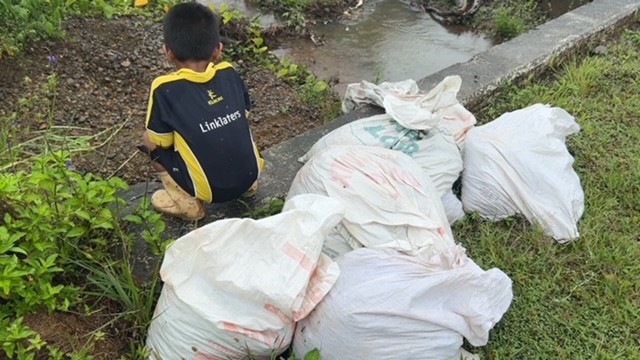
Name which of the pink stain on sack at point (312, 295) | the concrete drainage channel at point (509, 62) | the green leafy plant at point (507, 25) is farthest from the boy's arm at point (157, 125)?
the green leafy plant at point (507, 25)

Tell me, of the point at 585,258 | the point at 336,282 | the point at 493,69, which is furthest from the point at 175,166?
the point at 493,69

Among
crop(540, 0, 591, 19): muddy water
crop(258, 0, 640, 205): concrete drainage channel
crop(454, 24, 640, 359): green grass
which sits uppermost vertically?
crop(258, 0, 640, 205): concrete drainage channel

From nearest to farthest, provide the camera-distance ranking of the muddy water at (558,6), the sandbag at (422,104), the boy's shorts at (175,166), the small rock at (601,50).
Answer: the boy's shorts at (175,166) → the sandbag at (422,104) → the small rock at (601,50) → the muddy water at (558,6)

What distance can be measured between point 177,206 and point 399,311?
3.46 feet

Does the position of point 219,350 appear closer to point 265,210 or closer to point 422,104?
point 265,210

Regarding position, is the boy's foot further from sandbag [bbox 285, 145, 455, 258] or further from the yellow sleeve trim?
sandbag [bbox 285, 145, 455, 258]

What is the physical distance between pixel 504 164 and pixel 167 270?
1.62 metres

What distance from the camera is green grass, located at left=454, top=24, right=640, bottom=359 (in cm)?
214

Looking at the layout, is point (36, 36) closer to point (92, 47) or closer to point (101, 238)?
point (92, 47)

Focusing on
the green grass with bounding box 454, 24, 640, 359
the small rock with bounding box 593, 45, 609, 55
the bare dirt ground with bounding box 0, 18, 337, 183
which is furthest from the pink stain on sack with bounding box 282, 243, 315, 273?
the small rock with bounding box 593, 45, 609, 55

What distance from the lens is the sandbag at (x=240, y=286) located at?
180 centimetres

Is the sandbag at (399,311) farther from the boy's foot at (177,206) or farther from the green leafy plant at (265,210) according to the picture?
the boy's foot at (177,206)

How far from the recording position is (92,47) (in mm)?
3834

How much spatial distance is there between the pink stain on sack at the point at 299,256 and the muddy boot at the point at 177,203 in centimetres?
68
